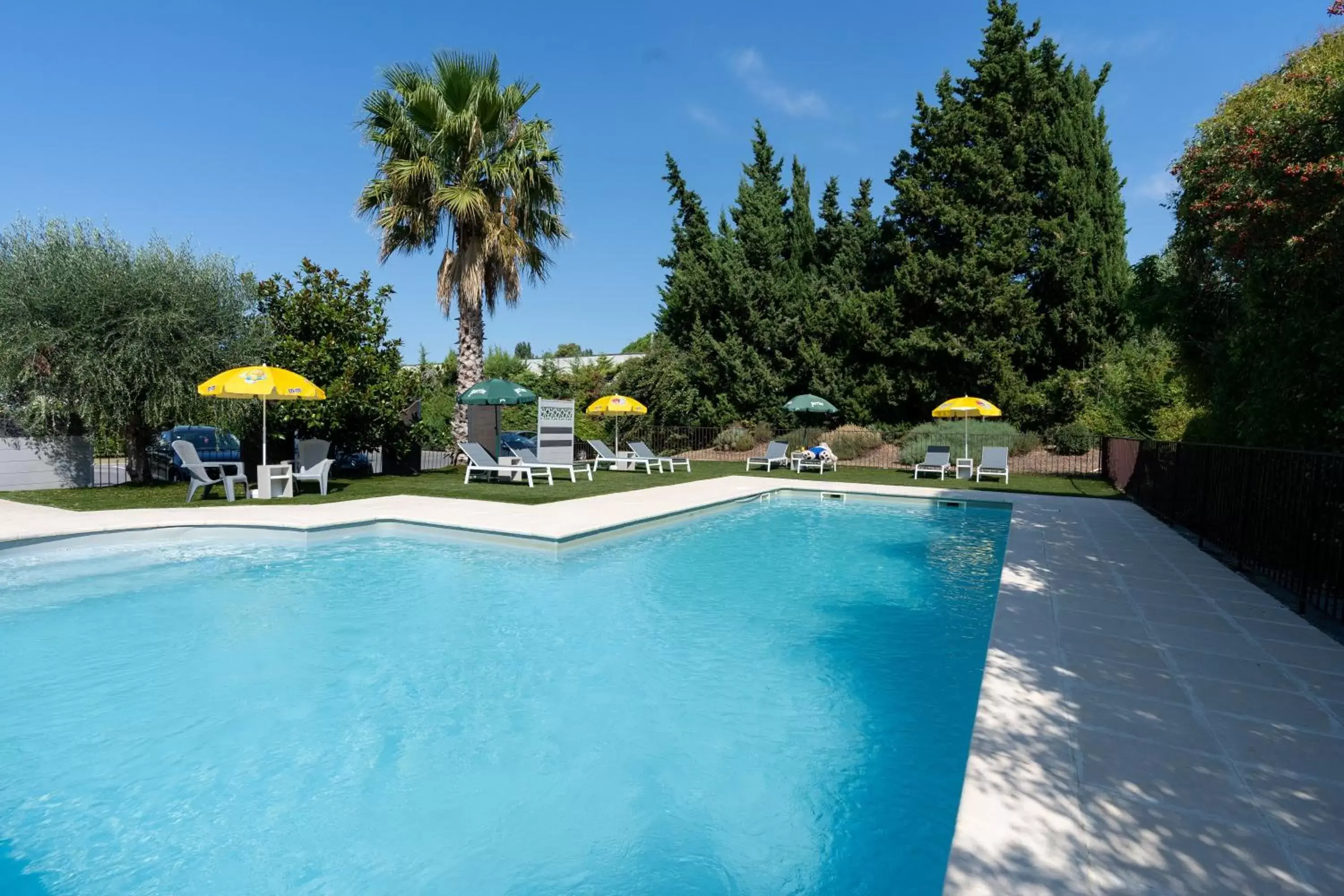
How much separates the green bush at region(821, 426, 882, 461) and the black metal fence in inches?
548

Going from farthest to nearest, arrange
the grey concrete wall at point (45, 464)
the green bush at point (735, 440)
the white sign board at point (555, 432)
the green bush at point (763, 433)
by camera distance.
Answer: the green bush at point (763, 433) → the green bush at point (735, 440) → the white sign board at point (555, 432) → the grey concrete wall at point (45, 464)

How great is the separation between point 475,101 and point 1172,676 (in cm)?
1664

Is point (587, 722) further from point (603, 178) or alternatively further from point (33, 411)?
point (603, 178)

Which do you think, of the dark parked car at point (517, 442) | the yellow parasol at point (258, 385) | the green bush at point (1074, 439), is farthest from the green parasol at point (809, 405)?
the yellow parasol at point (258, 385)

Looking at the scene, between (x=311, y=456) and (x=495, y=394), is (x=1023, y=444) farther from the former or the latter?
(x=311, y=456)

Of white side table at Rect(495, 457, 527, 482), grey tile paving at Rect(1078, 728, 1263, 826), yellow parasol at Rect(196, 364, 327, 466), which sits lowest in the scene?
grey tile paving at Rect(1078, 728, 1263, 826)

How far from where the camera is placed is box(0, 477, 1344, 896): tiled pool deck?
7.24 feet

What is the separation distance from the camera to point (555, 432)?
1603 cm

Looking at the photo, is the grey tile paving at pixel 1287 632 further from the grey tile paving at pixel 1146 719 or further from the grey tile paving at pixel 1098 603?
the grey tile paving at pixel 1146 719

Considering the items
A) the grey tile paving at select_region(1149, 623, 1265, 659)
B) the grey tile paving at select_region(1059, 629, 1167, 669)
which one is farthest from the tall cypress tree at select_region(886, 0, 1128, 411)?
the grey tile paving at select_region(1059, 629, 1167, 669)

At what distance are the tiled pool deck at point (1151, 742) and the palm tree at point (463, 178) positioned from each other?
13.7 meters

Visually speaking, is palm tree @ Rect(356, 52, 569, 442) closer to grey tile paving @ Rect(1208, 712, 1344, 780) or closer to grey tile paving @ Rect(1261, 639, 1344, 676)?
grey tile paving @ Rect(1261, 639, 1344, 676)

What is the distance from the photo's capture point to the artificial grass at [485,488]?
38.3ft

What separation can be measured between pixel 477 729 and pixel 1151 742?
3.62 m
